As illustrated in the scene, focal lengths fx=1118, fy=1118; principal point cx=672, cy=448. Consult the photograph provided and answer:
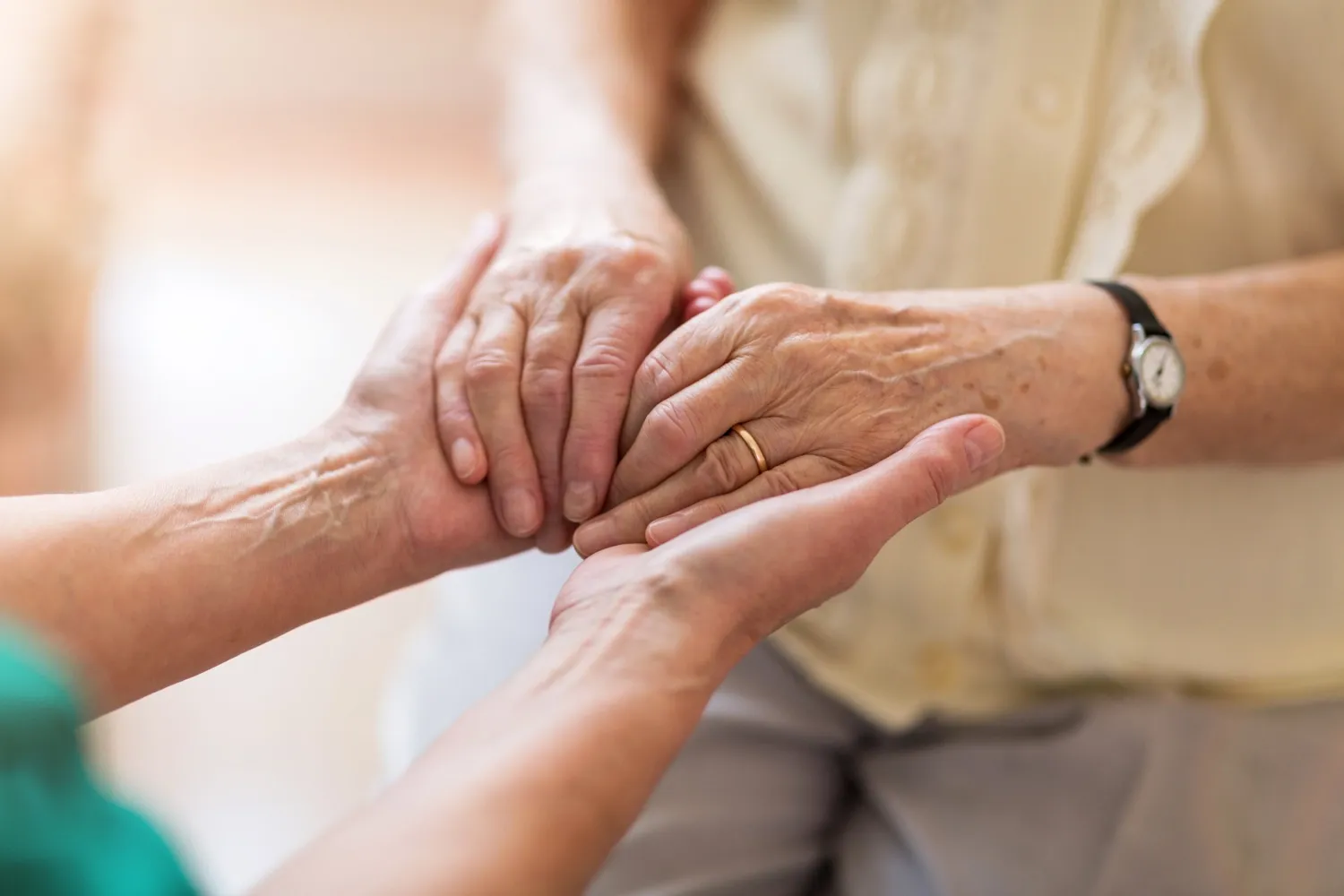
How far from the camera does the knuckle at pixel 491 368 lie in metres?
0.85

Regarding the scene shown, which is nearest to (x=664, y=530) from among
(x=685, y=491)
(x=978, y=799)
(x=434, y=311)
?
(x=685, y=491)

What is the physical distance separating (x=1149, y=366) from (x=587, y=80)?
0.60m

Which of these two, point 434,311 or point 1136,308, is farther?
point 434,311

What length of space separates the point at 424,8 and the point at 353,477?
7.52 ft

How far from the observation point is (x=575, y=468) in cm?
83

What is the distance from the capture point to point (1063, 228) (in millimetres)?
A: 893

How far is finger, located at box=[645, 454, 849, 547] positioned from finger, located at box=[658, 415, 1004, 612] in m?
0.05

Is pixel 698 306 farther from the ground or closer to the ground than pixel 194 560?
farther from the ground

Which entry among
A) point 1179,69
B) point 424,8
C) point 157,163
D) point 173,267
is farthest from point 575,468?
point 424,8

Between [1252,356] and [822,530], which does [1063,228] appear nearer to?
[1252,356]

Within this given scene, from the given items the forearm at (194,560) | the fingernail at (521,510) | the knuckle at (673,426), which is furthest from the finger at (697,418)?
the forearm at (194,560)

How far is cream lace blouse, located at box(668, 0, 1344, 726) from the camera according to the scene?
83 centimetres

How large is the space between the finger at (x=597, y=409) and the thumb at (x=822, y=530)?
5.7 inches

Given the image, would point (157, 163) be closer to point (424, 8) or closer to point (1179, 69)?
point (424, 8)
